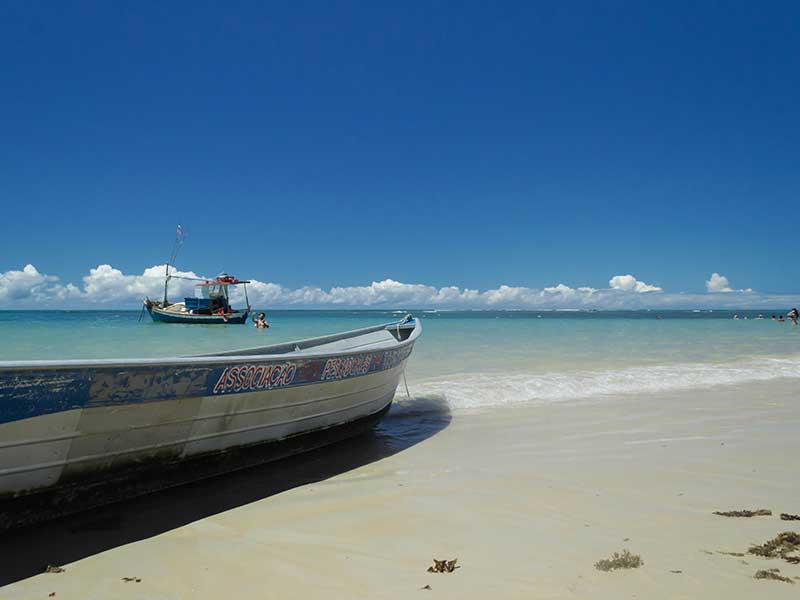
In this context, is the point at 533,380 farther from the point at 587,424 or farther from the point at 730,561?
the point at 730,561

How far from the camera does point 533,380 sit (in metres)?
10.5

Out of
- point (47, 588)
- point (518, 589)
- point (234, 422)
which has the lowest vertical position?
point (47, 588)

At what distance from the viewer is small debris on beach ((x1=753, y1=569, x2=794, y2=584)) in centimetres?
266

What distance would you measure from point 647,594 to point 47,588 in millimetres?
3234

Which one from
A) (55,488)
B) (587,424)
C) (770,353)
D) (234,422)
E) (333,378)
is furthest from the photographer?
(770,353)

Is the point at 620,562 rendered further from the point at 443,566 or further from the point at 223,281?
the point at 223,281

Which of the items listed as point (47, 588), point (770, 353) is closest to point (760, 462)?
point (47, 588)

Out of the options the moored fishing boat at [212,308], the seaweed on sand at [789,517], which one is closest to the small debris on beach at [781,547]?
the seaweed on sand at [789,517]

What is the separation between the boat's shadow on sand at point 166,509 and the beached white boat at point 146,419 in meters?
0.16

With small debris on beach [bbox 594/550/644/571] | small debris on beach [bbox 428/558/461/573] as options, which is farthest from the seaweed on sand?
small debris on beach [bbox 428/558/461/573]

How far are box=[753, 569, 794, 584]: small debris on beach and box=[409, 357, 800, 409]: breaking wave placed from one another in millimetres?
5797

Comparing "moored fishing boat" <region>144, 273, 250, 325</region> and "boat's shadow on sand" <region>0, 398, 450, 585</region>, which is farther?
"moored fishing boat" <region>144, 273, 250, 325</region>

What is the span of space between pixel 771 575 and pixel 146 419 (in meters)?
4.02

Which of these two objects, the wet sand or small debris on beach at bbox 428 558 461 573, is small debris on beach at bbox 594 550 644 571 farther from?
small debris on beach at bbox 428 558 461 573
